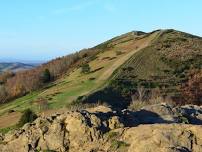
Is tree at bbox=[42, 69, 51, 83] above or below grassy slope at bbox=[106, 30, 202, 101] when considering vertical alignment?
below

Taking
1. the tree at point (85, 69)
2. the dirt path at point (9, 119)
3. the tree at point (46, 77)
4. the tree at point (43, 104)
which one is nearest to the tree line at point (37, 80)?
the tree at point (46, 77)

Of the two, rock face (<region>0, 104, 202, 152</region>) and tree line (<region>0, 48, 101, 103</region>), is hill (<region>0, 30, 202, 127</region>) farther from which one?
rock face (<region>0, 104, 202, 152</region>)

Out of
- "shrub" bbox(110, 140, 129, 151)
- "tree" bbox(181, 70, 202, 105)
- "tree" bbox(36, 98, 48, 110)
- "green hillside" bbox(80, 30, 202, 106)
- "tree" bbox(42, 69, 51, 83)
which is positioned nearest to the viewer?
"shrub" bbox(110, 140, 129, 151)

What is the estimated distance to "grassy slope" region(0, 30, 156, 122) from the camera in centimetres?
10119

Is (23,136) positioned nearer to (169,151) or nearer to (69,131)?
(69,131)

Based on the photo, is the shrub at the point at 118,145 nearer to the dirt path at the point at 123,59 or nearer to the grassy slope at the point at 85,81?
the grassy slope at the point at 85,81

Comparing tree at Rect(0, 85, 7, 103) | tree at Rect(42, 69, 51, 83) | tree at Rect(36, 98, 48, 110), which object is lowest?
tree at Rect(0, 85, 7, 103)

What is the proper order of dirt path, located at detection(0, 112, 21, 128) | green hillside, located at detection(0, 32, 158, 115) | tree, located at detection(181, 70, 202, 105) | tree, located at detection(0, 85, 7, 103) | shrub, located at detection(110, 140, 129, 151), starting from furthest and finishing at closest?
tree, located at detection(0, 85, 7, 103) < green hillside, located at detection(0, 32, 158, 115) < tree, located at detection(181, 70, 202, 105) < dirt path, located at detection(0, 112, 21, 128) < shrub, located at detection(110, 140, 129, 151)

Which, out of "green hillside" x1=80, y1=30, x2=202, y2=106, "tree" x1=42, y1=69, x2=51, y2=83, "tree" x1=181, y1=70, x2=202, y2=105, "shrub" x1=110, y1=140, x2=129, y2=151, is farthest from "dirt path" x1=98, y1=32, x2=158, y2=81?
"shrub" x1=110, y1=140, x2=129, y2=151

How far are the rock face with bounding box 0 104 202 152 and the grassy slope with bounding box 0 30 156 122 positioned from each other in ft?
204

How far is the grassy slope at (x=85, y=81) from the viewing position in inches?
3984

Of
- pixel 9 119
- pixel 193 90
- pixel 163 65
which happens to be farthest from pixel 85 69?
pixel 9 119

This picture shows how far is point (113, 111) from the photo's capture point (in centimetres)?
2942

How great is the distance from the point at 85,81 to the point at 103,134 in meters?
86.0
